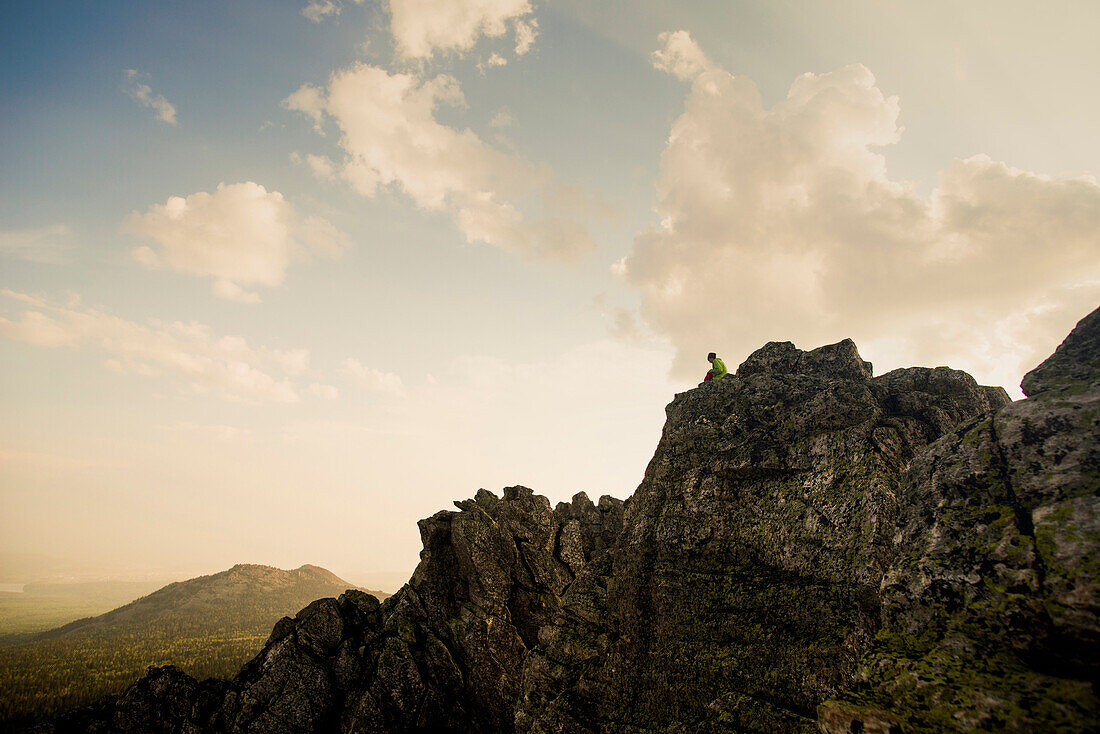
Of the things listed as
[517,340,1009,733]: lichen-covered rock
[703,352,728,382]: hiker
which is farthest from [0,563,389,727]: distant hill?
[703,352,728,382]: hiker

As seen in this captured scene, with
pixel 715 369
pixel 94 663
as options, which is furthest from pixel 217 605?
pixel 715 369

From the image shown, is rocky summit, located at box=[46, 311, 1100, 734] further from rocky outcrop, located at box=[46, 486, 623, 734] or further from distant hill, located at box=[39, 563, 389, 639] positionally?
distant hill, located at box=[39, 563, 389, 639]

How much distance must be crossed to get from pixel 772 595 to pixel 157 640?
5718 inches

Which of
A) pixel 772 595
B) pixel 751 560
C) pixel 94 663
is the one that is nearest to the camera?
pixel 772 595

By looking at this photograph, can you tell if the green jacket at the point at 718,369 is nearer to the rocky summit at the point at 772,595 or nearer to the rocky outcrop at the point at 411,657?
the rocky summit at the point at 772,595

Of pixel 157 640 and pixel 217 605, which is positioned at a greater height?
pixel 157 640

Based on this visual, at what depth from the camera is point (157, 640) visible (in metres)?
105

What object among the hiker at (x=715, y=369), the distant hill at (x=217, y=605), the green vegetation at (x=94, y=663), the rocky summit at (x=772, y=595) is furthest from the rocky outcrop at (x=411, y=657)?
the distant hill at (x=217, y=605)

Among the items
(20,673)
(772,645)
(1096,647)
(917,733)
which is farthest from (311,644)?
(20,673)

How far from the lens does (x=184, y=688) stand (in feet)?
111

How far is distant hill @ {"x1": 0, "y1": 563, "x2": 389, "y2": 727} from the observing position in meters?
59.9

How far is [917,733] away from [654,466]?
57.4 feet

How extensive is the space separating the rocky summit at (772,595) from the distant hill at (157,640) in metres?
44.5

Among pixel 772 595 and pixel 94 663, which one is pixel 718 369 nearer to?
pixel 772 595
